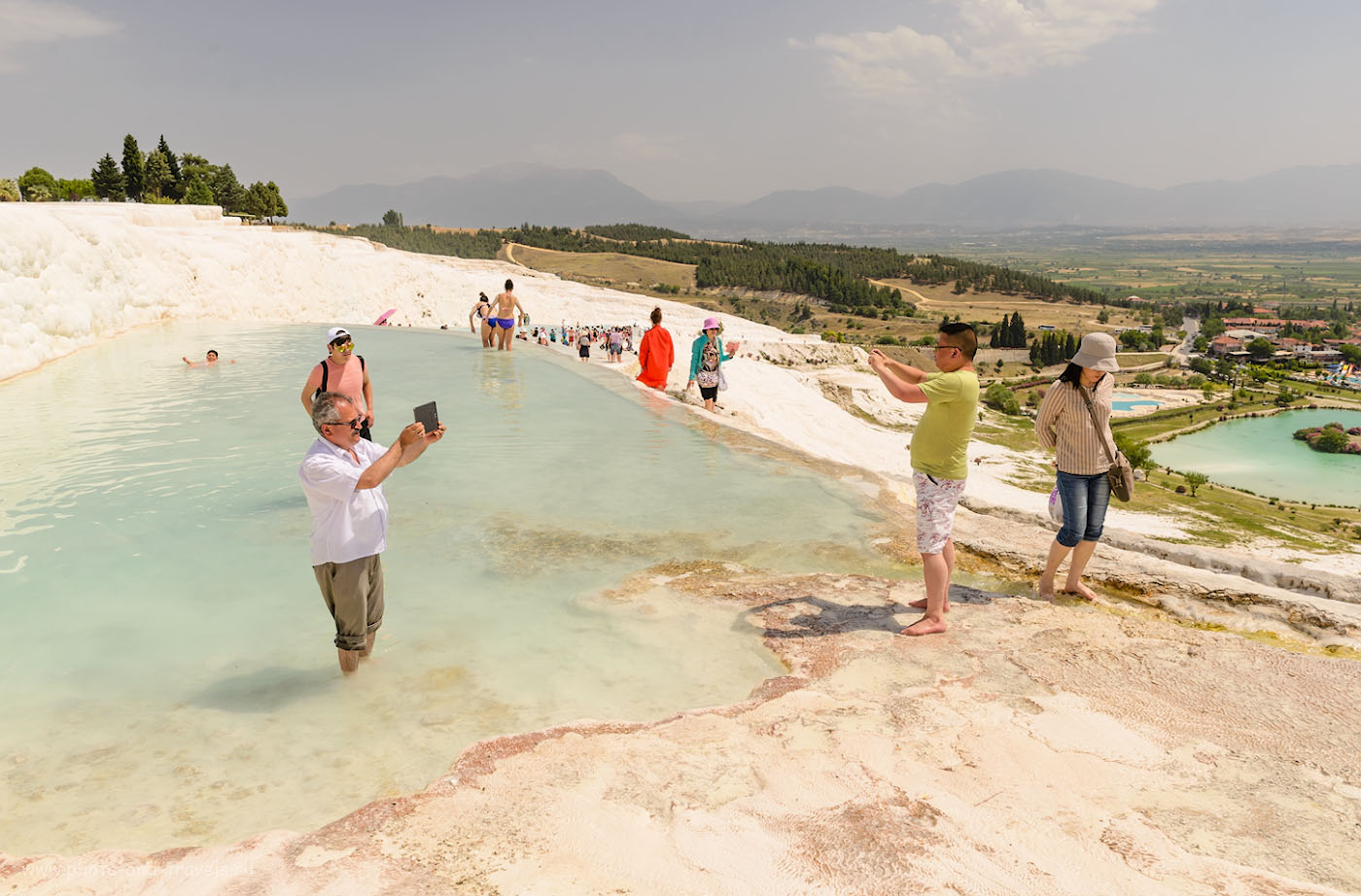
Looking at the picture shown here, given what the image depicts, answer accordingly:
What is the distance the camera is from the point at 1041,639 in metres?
4.97

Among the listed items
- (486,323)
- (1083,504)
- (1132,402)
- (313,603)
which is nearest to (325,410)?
(313,603)

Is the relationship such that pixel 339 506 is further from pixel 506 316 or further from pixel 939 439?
pixel 506 316

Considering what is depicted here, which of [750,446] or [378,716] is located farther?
[750,446]

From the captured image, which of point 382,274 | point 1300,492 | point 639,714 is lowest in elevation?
point 1300,492

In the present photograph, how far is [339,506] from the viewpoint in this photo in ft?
13.4

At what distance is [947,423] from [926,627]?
138 cm

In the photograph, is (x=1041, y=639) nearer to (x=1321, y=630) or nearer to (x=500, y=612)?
(x=1321, y=630)

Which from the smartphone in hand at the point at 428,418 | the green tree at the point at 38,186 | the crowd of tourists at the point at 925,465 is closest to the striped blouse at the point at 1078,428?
the crowd of tourists at the point at 925,465

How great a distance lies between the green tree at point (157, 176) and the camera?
62094mm

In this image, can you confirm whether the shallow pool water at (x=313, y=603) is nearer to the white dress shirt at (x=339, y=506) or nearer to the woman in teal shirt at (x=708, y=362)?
the white dress shirt at (x=339, y=506)

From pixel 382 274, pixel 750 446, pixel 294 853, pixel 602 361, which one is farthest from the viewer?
pixel 382 274

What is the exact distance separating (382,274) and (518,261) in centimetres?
9835

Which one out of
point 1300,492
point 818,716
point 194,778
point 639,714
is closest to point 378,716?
point 194,778

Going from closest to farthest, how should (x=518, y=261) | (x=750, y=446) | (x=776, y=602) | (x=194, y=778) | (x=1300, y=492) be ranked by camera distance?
(x=194, y=778) < (x=776, y=602) < (x=750, y=446) < (x=1300, y=492) < (x=518, y=261)
